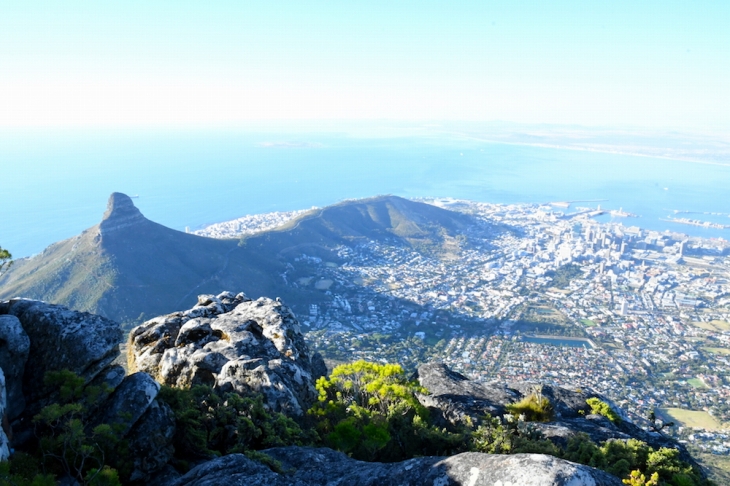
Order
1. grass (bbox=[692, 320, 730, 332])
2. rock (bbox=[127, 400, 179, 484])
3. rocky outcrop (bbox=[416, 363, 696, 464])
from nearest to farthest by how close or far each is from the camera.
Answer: rock (bbox=[127, 400, 179, 484]) < rocky outcrop (bbox=[416, 363, 696, 464]) < grass (bbox=[692, 320, 730, 332])

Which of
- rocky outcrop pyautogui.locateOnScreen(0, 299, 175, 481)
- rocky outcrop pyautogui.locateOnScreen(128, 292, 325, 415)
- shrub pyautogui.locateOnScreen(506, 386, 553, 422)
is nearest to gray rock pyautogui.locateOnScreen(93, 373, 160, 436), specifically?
rocky outcrop pyautogui.locateOnScreen(0, 299, 175, 481)

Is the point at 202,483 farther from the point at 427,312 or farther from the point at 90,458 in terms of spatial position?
the point at 427,312

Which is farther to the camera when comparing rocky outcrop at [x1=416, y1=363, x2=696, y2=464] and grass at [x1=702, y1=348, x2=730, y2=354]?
grass at [x1=702, y1=348, x2=730, y2=354]

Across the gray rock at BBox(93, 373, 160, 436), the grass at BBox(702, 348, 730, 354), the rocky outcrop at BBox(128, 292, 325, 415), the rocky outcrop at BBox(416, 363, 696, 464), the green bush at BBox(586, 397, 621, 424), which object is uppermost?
the gray rock at BBox(93, 373, 160, 436)

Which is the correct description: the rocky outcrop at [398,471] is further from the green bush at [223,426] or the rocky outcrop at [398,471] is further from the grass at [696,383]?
the grass at [696,383]

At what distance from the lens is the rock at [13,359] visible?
28.5 feet

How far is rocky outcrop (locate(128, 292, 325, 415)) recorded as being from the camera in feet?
42.9

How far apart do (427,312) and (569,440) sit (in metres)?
47.4

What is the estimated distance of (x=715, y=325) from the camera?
57.0 meters

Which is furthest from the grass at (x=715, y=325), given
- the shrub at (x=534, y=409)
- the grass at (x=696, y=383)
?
the shrub at (x=534, y=409)

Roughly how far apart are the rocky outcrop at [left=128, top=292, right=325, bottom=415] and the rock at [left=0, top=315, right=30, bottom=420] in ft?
16.7

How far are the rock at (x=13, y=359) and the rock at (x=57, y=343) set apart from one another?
17 centimetres

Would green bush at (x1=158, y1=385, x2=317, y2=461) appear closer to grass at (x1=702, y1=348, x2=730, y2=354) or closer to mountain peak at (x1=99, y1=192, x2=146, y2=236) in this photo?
grass at (x1=702, y1=348, x2=730, y2=354)

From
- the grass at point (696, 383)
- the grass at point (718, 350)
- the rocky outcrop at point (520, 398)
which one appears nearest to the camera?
the rocky outcrop at point (520, 398)
